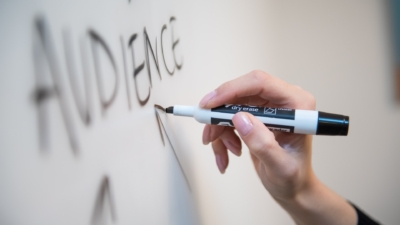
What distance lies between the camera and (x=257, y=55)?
0.64 metres

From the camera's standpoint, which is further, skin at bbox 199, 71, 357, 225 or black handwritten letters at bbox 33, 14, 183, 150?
skin at bbox 199, 71, 357, 225

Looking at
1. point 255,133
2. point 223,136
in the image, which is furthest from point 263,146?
point 223,136

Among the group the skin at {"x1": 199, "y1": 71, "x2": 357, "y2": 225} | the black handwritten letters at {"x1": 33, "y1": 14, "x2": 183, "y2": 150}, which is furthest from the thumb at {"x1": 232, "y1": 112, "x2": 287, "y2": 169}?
the black handwritten letters at {"x1": 33, "y1": 14, "x2": 183, "y2": 150}

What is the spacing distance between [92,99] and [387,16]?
968mm

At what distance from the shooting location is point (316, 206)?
0.39 meters

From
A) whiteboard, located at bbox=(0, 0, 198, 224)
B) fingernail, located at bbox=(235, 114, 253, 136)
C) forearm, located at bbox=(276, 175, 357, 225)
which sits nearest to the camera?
whiteboard, located at bbox=(0, 0, 198, 224)

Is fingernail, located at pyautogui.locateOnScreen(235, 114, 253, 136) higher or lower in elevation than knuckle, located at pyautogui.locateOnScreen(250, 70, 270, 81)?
lower

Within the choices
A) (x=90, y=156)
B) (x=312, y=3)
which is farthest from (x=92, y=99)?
(x=312, y=3)

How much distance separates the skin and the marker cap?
48 mm

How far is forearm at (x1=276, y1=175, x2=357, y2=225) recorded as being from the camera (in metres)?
0.37

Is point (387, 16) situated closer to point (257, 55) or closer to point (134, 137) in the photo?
point (257, 55)

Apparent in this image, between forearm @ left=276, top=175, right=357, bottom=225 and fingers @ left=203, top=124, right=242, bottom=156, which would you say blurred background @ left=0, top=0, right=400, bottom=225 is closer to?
fingers @ left=203, top=124, right=242, bottom=156

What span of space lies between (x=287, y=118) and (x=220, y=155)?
160mm

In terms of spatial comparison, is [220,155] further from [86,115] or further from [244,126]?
[86,115]
